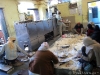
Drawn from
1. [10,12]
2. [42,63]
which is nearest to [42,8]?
[10,12]

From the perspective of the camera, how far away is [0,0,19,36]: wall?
570 cm

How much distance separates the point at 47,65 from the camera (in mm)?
2383

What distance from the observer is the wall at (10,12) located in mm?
5699

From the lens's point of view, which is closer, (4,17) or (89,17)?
(4,17)

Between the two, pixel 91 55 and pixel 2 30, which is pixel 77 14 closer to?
pixel 2 30

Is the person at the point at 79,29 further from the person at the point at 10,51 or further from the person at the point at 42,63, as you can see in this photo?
the person at the point at 42,63

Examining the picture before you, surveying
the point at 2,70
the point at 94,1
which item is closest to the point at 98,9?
the point at 94,1

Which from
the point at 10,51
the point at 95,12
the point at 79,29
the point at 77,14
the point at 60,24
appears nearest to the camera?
A: the point at 10,51

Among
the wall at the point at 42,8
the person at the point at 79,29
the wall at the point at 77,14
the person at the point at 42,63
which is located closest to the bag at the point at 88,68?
the person at the point at 42,63

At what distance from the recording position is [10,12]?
5.99m

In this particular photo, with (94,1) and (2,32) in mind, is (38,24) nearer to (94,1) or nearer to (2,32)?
(2,32)

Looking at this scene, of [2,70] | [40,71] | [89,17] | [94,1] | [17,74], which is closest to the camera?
[40,71]

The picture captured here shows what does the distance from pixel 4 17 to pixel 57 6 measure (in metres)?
4.28

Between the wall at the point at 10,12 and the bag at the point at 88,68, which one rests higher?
the wall at the point at 10,12
